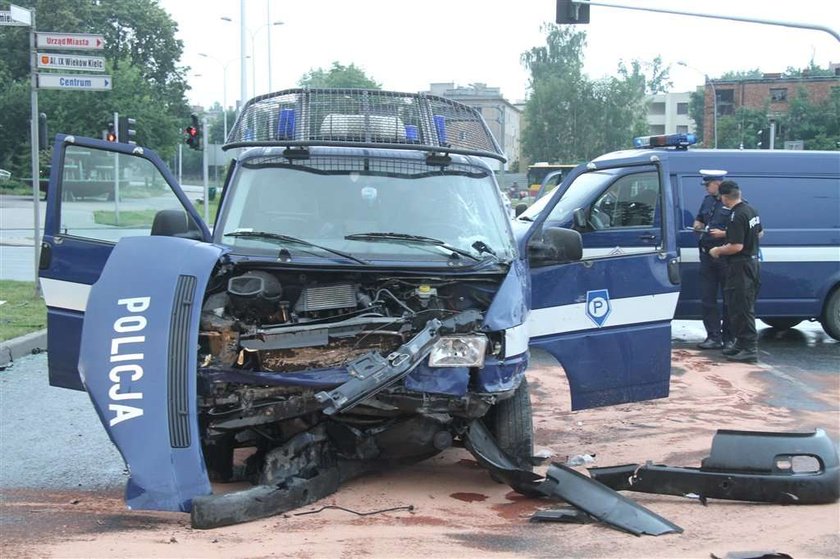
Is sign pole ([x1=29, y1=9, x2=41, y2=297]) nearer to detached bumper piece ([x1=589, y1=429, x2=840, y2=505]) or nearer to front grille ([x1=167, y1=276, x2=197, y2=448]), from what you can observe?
front grille ([x1=167, y1=276, x2=197, y2=448])

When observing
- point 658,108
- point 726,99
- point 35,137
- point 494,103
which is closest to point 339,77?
point 494,103

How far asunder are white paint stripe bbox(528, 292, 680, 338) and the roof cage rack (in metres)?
Answer: 1.15

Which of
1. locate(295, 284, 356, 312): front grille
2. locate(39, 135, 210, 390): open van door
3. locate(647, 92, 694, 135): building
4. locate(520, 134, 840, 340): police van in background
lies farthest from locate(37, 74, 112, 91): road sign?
locate(647, 92, 694, 135): building

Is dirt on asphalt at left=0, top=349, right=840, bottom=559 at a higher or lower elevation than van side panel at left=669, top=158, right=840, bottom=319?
lower

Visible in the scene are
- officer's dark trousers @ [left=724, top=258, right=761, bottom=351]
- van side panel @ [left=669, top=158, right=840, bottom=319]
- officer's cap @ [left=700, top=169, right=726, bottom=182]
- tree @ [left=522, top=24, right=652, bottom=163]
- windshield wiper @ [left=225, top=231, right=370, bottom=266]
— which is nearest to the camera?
windshield wiper @ [left=225, top=231, right=370, bottom=266]

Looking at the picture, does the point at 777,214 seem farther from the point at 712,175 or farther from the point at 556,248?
the point at 556,248

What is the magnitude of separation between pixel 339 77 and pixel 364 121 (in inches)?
2215

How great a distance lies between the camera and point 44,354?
10672 millimetres

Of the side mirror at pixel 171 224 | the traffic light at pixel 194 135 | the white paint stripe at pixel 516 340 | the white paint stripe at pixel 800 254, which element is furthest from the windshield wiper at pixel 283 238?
the traffic light at pixel 194 135

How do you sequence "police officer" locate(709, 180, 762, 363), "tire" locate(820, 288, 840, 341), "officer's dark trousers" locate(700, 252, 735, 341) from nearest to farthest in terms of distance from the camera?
"police officer" locate(709, 180, 762, 363) → "officer's dark trousers" locate(700, 252, 735, 341) → "tire" locate(820, 288, 840, 341)

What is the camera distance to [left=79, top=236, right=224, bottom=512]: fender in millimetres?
4797

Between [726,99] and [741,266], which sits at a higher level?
[726,99]

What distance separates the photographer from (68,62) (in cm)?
1338

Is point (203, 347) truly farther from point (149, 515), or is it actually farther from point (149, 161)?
point (149, 161)
